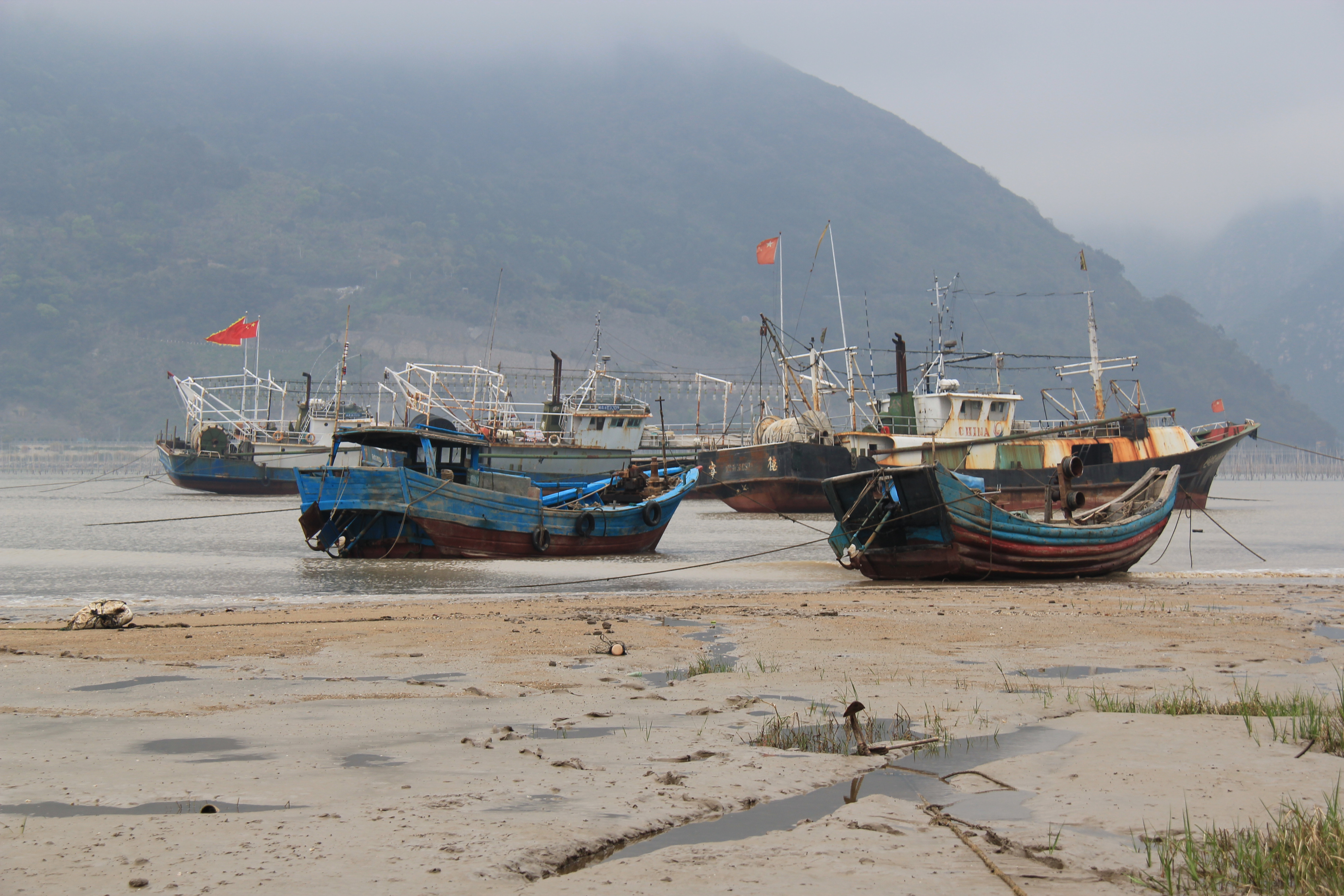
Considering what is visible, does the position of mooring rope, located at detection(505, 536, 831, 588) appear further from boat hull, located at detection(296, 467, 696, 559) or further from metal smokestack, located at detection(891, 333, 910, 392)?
metal smokestack, located at detection(891, 333, 910, 392)

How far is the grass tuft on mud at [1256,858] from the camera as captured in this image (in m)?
3.75

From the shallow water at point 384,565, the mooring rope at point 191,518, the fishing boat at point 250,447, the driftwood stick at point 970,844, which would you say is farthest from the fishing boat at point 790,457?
the driftwood stick at point 970,844

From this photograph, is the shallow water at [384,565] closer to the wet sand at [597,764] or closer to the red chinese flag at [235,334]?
the wet sand at [597,764]

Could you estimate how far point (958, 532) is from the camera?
57.6ft

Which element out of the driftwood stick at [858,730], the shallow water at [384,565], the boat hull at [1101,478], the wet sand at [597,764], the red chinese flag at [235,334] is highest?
the red chinese flag at [235,334]

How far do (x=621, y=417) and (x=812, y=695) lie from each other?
5063cm

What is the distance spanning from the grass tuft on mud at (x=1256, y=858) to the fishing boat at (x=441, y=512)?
63.1 feet

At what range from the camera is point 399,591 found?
17125 millimetres

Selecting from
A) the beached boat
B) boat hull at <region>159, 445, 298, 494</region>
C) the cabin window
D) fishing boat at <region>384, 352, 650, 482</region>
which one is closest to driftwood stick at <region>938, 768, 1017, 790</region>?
the beached boat

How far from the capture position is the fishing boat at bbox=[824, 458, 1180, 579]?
17.4 m

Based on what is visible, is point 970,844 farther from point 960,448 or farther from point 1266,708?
point 960,448

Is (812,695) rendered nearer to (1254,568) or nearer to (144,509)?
(1254,568)

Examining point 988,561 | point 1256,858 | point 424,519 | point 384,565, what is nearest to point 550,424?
point 424,519

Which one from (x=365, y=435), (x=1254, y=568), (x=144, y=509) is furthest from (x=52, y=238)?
(x=1254, y=568)
